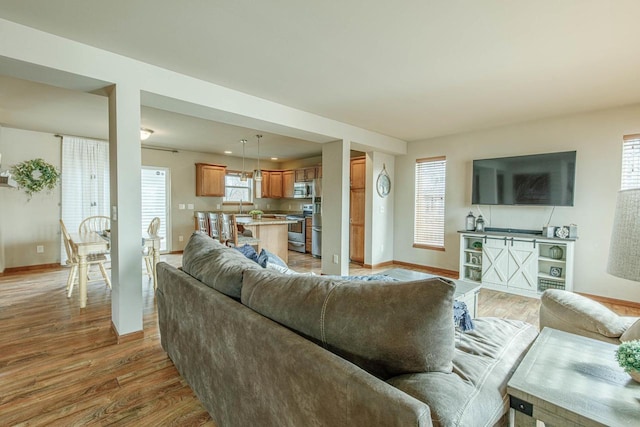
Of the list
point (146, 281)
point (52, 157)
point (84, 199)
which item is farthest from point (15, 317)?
point (52, 157)

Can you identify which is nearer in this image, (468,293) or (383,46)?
(383,46)

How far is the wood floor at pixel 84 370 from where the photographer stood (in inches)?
65.7

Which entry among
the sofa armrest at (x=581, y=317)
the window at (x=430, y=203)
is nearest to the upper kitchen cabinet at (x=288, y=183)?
the window at (x=430, y=203)

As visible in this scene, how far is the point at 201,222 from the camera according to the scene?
6195 millimetres

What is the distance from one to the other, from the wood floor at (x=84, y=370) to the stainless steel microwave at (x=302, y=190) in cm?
429

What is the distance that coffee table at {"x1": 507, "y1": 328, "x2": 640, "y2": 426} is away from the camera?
0.83 meters

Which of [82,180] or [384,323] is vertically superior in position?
[82,180]

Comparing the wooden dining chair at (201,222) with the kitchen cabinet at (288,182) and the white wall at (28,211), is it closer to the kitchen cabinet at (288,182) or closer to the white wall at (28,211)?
the kitchen cabinet at (288,182)

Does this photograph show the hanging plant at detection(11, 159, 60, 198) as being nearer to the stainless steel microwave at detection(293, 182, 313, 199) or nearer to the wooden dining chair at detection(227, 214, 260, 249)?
the wooden dining chair at detection(227, 214, 260, 249)

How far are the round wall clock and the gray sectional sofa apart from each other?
4115mm

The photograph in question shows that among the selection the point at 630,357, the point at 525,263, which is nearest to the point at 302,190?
the point at 525,263

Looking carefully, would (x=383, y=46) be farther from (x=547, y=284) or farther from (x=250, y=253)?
(x=547, y=284)

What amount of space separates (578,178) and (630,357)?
12.8 feet

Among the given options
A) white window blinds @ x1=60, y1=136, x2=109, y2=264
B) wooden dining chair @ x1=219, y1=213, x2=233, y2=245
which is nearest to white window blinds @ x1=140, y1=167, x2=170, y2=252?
white window blinds @ x1=60, y1=136, x2=109, y2=264
